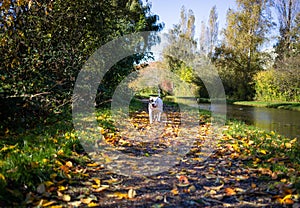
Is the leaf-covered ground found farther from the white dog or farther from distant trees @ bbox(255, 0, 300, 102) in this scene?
distant trees @ bbox(255, 0, 300, 102)

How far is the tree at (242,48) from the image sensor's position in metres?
26.6

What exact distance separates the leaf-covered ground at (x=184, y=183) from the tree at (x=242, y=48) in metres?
24.1

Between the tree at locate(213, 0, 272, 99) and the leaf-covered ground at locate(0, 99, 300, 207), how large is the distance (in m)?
24.1

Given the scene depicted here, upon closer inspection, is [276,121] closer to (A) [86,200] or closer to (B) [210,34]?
(A) [86,200]

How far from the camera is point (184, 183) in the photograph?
3.26 metres

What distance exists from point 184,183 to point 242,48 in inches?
1040

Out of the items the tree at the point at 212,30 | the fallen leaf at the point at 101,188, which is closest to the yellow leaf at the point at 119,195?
the fallen leaf at the point at 101,188

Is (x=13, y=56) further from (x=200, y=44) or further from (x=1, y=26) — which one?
(x=200, y=44)

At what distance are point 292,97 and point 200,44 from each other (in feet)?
56.6

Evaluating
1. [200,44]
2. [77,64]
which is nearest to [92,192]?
[77,64]

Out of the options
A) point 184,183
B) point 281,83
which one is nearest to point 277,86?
point 281,83

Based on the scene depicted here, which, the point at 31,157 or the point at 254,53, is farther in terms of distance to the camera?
the point at 254,53

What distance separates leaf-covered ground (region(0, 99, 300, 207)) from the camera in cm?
270

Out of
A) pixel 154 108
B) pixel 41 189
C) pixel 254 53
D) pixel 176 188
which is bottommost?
pixel 176 188
